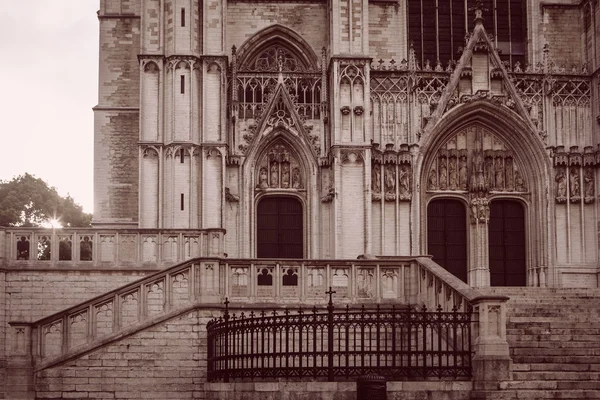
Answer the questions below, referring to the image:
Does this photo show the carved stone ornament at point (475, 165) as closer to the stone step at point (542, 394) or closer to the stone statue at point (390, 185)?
the stone statue at point (390, 185)

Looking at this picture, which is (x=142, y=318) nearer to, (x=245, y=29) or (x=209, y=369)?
(x=209, y=369)

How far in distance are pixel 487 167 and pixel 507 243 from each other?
94.7 inches

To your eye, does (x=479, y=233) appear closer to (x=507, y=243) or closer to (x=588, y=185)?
(x=507, y=243)

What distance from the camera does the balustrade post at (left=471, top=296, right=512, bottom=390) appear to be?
732 inches

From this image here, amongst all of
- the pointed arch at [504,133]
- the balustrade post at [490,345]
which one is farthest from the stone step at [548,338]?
the pointed arch at [504,133]

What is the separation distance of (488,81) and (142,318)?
51.1ft

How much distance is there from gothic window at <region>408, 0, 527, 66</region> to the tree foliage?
3121 cm

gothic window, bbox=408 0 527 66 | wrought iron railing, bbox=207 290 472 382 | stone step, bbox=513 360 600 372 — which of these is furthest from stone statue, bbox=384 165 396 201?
stone step, bbox=513 360 600 372

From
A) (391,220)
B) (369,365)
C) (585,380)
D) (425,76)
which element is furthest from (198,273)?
(425,76)

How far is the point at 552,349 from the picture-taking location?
68.4ft

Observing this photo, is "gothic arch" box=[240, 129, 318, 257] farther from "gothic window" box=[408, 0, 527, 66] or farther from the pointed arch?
"gothic window" box=[408, 0, 527, 66]

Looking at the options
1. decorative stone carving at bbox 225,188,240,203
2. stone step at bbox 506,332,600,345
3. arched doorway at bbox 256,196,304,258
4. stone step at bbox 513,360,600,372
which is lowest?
stone step at bbox 513,360,600,372

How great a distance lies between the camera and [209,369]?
822 inches

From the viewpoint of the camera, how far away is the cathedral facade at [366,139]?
32.2 meters
